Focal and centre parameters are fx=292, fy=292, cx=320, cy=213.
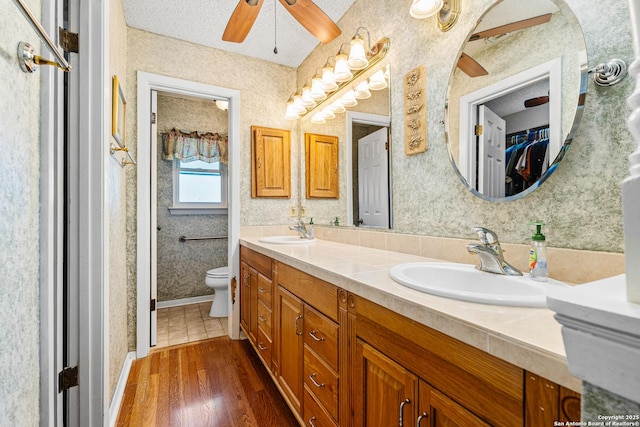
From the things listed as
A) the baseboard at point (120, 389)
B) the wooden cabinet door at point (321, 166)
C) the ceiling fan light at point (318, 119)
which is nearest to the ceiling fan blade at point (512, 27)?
the wooden cabinet door at point (321, 166)

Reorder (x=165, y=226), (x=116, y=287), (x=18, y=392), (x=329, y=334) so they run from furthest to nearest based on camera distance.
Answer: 1. (x=165, y=226)
2. (x=116, y=287)
3. (x=329, y=334)
4. (x=18, y=392)

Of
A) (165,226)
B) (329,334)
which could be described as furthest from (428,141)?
(165,226)

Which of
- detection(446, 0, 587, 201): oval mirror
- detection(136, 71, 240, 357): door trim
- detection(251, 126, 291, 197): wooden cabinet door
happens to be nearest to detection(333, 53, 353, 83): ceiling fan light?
detection(446, 0, 587, 201): oval mirror

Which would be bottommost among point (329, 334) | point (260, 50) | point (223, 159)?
point (329, 334)

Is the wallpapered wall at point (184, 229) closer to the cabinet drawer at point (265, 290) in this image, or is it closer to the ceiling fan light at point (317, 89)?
the ceiling fan light at point (317, 89)

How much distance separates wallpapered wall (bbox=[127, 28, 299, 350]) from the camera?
2168 mm

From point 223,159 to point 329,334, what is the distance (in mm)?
2989

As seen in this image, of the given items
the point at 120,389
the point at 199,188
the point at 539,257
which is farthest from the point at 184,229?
the point at 539,257

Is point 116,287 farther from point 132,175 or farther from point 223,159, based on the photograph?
point 223,159

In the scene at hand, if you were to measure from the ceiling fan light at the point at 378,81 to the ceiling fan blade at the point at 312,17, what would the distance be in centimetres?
32

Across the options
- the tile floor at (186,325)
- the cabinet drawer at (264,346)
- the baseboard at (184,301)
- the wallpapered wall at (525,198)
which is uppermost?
the wallpapered wall at (525,198)

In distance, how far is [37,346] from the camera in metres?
0.82

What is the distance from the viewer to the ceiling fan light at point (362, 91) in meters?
1.84

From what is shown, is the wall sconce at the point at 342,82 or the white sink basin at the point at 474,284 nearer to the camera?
the white sink basin at the point at 474,284
